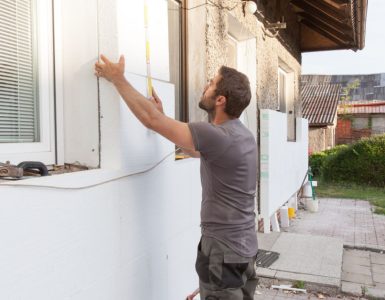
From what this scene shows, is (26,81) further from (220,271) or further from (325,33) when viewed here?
(325,33)

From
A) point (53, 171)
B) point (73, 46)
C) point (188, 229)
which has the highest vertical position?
point (73, 46)

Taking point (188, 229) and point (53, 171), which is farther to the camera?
point (188, 229)

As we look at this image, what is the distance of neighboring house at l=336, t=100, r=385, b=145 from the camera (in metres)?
25.0

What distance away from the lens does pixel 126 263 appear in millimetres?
2430

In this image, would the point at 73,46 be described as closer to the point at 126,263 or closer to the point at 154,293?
the point at 126,263

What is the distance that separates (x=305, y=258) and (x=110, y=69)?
4.28 m

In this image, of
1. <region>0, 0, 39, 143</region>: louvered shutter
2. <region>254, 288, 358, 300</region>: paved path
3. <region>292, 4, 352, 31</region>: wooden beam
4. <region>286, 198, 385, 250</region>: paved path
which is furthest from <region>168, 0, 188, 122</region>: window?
<region>292, 4, 352, 31</region>: wooden beam

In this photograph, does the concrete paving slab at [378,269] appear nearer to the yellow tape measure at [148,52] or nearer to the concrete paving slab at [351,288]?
the concrete paving slab at [351,288]

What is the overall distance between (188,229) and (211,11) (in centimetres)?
223

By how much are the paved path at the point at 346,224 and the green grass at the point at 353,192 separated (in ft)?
2.66

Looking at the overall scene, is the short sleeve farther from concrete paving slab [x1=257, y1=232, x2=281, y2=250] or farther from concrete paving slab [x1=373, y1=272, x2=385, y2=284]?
concrete paving slab [x1=257, y1=232, x2=281, y2=250]

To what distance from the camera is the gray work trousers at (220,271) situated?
242 centimetres

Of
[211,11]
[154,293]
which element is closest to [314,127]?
[211,11]

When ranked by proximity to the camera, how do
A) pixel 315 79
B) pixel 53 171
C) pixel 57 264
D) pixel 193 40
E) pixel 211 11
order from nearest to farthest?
pixel 57 264 → pixel 53 171 → pixel 193 40 → pixel 211 11 → pixel 315 79
